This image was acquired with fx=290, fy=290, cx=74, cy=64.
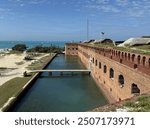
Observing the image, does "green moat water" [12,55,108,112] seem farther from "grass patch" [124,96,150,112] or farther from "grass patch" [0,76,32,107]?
"grass patch" [124,96,150,112]

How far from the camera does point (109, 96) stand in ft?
69.7

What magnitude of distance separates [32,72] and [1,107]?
54.2 ft

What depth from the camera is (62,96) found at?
21.7 metres

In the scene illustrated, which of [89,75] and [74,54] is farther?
[74,54]

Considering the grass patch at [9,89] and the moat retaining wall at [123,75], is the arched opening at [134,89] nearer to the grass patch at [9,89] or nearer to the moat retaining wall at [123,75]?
the moat retaining wall at [123,75]

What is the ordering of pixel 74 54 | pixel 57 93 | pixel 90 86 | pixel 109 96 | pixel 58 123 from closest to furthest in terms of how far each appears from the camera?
1. pixel 58 123
2. pixel 109 96
3. pixel 57 93
4. pixel 90 86
5. pixel 74 54

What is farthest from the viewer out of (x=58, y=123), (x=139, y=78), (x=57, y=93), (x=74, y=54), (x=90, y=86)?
(x=74, y=54)

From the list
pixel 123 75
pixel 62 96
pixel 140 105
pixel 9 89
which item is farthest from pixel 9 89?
pixel 140 105

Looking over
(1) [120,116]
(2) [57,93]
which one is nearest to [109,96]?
(2) [57,93]

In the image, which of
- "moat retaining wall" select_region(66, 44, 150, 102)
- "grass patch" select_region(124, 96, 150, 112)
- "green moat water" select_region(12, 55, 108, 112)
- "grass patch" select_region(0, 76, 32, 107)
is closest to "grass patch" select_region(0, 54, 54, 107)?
"grass patch" select_region(0, 76, 32, 107)

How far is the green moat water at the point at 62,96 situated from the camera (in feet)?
59.6

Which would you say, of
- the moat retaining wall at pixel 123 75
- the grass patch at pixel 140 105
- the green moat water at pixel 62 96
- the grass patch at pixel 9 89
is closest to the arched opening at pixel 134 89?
the moat retaining wall at pixel 123 75

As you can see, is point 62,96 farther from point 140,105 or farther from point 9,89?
point 140,105

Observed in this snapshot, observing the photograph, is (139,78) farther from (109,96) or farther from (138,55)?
(109,96)
